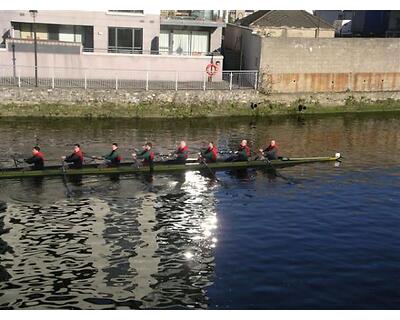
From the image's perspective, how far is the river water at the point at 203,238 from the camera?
55.0ft

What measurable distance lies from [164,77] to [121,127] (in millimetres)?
8045

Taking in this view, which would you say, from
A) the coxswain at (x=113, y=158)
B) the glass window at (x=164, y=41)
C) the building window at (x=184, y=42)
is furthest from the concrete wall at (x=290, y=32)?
the coxswain at (x=113, y=158)

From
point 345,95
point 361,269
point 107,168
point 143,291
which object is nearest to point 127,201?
point 107,168

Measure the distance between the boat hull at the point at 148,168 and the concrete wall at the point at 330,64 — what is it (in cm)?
1615

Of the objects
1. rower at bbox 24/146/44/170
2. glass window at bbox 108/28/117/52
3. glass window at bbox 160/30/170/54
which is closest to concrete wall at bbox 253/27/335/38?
glass window at bbox 160/30/170/54

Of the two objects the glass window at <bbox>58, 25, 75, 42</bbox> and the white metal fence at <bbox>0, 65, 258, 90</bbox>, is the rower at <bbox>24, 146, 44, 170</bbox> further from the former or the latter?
the glass window at <bbox>58, 25, 75, 42</bbox>

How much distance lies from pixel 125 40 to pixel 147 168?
73.8ft

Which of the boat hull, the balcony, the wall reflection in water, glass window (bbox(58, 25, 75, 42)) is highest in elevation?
the balcony

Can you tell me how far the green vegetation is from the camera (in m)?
40.6

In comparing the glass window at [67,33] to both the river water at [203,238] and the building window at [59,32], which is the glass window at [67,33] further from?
the river water at [203,238]

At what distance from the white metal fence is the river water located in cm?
913

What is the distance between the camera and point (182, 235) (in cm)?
2125

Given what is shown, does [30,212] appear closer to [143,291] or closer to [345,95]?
[143,291]

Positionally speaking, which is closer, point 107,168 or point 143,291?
point 143,291
